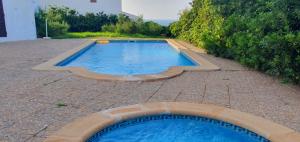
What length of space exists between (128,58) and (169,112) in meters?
6.97

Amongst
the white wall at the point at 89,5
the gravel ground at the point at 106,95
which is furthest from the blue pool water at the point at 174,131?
the white wall at the point at 89,5

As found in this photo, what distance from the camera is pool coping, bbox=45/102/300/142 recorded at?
3461mm

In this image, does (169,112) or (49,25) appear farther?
(49,25)

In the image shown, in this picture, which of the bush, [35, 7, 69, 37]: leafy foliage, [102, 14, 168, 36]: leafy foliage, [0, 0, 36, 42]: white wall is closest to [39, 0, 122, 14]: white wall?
the bush

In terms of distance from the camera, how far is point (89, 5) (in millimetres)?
23266

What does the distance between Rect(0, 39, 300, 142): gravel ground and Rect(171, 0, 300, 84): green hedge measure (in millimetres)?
422

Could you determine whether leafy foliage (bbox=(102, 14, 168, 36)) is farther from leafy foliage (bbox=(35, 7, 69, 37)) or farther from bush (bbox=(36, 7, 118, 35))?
leafy foliage (bbox=(35, 7, 69, 37))

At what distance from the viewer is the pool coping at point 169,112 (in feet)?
11.4

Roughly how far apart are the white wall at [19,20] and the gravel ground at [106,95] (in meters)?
7.31

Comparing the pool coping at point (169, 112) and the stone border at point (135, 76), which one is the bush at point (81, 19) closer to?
the stone border at point (135, 76)

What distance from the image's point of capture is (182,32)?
16016 millimetres

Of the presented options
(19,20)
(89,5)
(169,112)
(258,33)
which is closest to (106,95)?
(169,112)

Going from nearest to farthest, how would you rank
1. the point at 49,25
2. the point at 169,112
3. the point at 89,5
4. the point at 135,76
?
the point at 169,112 < the point at 135,76 < the point at 49,25 < the point at 89,5

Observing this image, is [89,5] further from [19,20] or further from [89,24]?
[19,20]
